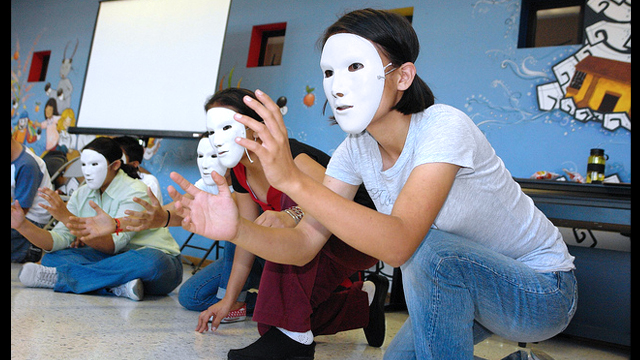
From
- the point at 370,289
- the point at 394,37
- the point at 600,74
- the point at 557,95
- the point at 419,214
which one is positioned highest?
the point at 600,74

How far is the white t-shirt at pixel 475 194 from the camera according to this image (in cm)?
100

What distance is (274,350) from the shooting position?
1.31 m

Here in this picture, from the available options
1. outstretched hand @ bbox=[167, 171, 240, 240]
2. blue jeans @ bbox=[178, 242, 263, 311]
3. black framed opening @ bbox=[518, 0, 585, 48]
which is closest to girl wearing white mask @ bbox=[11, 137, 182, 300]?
blue jeans @ bbox=[178, 242, 263, 311]

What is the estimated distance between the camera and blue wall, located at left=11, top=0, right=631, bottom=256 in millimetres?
2652

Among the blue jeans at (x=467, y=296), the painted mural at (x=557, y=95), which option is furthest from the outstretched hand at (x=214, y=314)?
the painted mural at (x=557, y=95)

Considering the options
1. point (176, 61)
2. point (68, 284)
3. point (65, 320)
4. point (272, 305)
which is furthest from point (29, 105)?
point (272, 305)

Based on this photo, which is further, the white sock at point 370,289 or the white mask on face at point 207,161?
the white mask on face at point 207,161

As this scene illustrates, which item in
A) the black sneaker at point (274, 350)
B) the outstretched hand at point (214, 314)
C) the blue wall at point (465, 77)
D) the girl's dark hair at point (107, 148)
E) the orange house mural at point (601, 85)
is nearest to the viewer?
the black sneaker at point (274, 350)

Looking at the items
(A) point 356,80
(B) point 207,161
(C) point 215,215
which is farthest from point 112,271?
(A) point 356,80

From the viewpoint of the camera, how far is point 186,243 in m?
3.75

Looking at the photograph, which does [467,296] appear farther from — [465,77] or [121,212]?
Result: [465,77]

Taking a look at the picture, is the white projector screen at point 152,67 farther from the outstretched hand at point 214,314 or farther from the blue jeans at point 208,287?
the outstretched hand at point 214,314

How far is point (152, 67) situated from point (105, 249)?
198 cm
